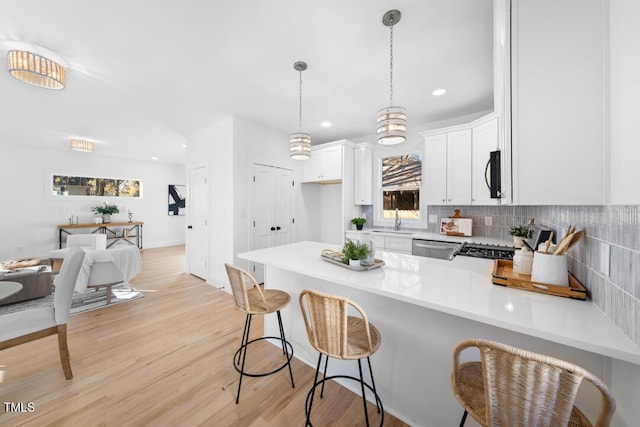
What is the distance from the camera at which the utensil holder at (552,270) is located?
1.17 m

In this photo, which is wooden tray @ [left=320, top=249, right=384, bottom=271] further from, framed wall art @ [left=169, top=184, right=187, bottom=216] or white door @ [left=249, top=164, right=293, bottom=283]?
framed wall art @ [left=169, top=184, right=187, bottom=216]

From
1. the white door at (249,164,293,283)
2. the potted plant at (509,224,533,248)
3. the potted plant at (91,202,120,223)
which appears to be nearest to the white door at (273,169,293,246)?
the white door at (249,164,293,283)

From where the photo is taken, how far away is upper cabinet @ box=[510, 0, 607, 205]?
0.94 m

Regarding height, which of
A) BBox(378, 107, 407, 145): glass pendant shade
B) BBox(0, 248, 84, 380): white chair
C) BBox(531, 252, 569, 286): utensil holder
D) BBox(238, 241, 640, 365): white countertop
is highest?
BBox(378, 107, 407, 145): glass pendant shade

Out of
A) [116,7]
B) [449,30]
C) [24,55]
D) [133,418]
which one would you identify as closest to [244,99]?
[116,7]

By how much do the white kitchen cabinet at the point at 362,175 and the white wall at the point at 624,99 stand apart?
3.48 meters

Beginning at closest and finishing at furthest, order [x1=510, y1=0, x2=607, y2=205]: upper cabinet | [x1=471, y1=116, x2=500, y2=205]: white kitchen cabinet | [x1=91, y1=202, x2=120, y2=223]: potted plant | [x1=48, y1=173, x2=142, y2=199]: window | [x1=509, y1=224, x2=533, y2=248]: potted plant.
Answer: [x1=510, y1=0, x2=607, y2=205]: upper cabinet < [x1=509, y1=224, x2=533, y2=248]: potted plant < [x1=471, y1=116, x2=500, y2=205]: white kitchen cabinet < [x1=48, y1=173, x2=142, y2=199]: window < [x1=91, y1=202, x2=120, y2=223]: potted plant

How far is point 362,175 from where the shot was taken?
4340mm

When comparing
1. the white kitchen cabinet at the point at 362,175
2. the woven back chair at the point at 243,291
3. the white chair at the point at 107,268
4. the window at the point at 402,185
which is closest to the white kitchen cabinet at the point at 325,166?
the white kitchen cabinet at the point at 362,175

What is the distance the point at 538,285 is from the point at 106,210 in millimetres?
8467

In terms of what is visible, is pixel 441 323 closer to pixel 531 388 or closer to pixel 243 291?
pixel 531 388

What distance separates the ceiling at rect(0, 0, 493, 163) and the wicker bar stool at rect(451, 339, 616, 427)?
2.09m

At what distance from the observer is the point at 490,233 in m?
3.41

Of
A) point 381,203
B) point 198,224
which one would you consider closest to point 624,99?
point 381,203
